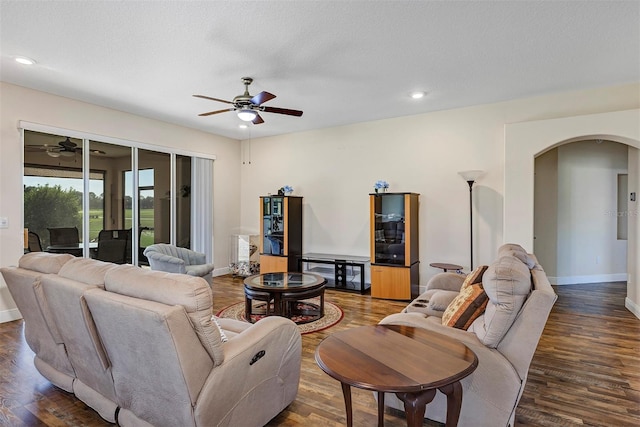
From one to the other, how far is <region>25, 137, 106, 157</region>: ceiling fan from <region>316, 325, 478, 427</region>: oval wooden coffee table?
4.85 m

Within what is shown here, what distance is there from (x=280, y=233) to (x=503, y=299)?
478 cm

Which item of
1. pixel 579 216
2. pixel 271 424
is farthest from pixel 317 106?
pixel 579 216

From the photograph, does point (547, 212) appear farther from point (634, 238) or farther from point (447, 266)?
point (447, 266)

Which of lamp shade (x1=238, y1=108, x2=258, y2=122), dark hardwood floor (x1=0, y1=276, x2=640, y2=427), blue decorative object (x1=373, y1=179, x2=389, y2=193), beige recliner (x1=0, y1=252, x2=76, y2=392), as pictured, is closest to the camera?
dark hardwood floor (x1=0, y1=276, x2=640, y2=427)

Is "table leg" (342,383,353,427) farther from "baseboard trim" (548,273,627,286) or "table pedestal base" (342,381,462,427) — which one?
"baseboard trim" (548,273,627,286)

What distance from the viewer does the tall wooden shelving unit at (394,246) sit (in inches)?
203

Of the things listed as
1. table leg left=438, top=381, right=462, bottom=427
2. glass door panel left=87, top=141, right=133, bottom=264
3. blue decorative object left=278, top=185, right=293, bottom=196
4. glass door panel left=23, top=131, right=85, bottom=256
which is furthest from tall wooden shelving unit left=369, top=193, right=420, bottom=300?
glass door panel left=23, top=131, right=85, bottom=256

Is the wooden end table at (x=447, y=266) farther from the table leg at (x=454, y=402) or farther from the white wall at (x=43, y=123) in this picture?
the white wall at (x=43, y=123)

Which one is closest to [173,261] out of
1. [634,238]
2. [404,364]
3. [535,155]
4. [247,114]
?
[247,114]

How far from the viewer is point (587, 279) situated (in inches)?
244

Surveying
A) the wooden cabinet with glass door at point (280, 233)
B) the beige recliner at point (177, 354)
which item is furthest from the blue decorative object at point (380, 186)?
the beige recliner at point (177, 354)

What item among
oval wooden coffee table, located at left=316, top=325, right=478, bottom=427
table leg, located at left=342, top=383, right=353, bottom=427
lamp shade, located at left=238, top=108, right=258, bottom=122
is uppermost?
lamp shade, located at left=238, top=108, right=258, bottom=122

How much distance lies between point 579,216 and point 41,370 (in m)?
7.66

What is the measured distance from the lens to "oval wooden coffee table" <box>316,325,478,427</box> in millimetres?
1456
